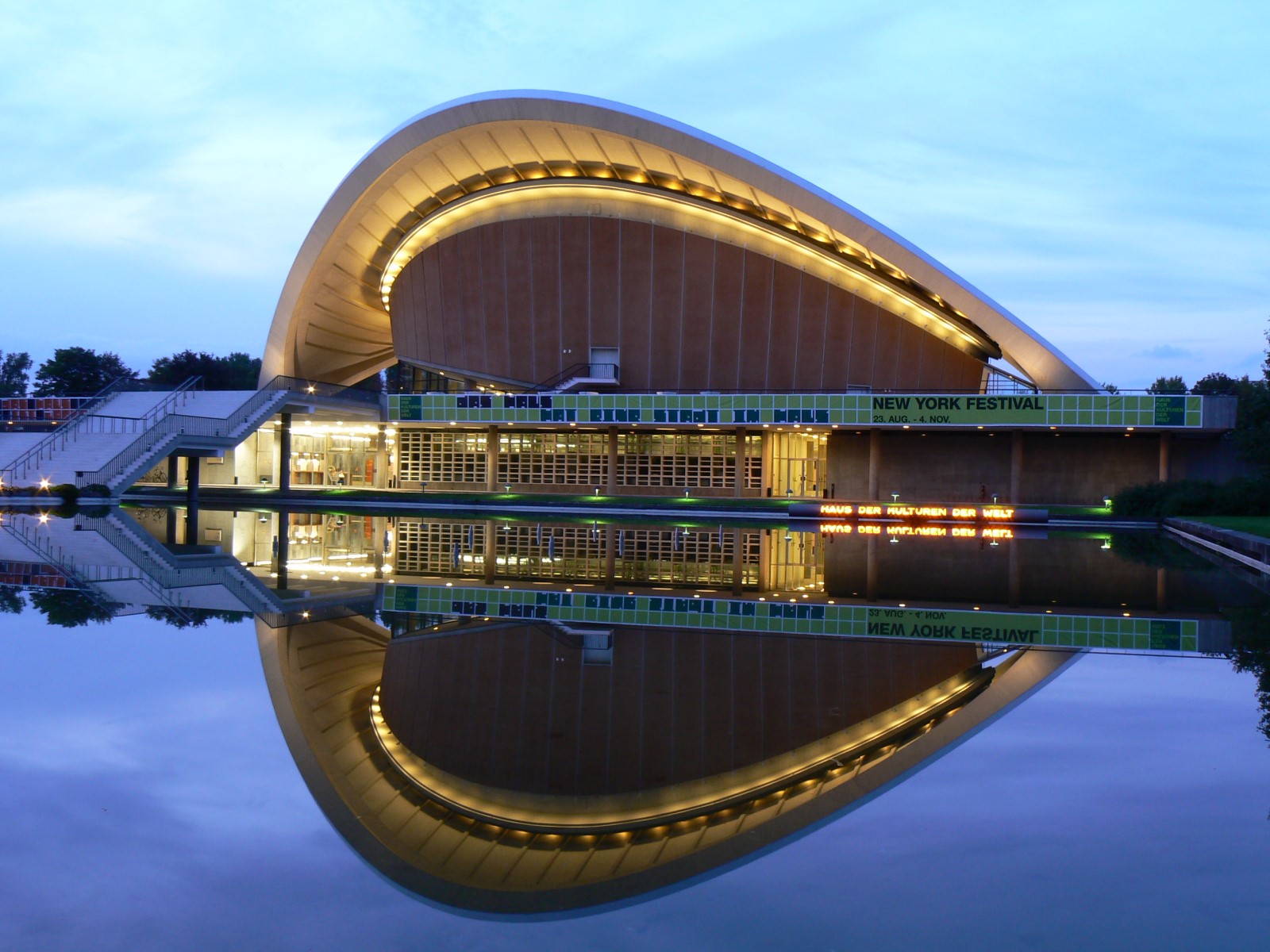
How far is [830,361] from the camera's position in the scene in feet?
164

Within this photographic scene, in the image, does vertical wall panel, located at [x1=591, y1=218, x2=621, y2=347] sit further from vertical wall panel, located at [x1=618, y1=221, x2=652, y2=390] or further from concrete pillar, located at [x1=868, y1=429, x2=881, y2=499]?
concrete pillar, located at [x1=868, y1=429, x2=881, y2=499]

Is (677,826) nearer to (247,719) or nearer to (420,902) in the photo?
(420,902)

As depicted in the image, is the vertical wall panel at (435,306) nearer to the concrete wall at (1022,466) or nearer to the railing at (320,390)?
the railing at (320,390)

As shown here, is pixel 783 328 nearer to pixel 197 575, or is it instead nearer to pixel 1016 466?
pixel 1016 466

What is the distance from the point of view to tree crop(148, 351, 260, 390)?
9750 centimetres

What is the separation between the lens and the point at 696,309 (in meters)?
50.3

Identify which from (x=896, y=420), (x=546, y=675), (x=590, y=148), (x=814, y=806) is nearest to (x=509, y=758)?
(x=814, y=806)

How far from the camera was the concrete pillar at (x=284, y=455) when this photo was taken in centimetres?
4769

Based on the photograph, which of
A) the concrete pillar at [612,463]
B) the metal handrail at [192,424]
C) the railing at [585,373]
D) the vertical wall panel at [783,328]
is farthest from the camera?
the railing at [585,373]

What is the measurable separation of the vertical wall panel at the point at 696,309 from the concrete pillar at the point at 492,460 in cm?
912

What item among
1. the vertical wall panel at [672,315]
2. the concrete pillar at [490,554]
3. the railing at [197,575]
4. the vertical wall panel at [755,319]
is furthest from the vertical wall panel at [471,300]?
the railing at [197,575]

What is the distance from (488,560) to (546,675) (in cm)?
1160

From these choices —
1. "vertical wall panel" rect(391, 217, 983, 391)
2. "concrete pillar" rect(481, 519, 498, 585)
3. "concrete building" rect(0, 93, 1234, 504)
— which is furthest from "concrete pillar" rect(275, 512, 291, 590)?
"vertical wall panel" rect(391, 217, 983, 391)

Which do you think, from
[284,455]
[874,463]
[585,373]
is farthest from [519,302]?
[874,463]
